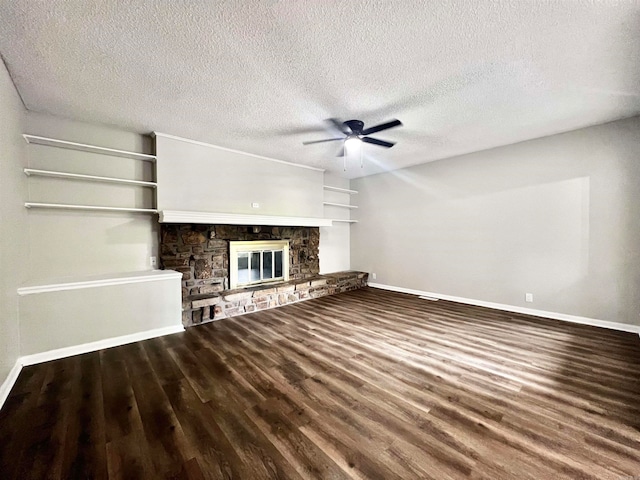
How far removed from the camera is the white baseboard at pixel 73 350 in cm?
216

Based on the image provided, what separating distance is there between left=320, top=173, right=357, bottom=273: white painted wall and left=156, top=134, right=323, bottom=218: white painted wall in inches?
22.4

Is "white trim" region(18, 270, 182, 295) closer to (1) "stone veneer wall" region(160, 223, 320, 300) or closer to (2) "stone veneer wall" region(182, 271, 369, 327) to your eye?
(1) "stone veneer wall" region(160, 223, 320, 300)

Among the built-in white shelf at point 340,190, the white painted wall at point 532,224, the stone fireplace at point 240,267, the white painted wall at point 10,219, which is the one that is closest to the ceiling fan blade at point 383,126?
the white painted wall at point 532,224

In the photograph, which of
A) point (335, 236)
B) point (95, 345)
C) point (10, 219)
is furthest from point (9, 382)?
point (335, 236)

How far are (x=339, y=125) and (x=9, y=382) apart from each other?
398 centimetres

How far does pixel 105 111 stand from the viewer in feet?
9.82

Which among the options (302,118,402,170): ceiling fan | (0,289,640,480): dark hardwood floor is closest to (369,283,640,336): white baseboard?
(0,289,640,480): dark hardwood floor

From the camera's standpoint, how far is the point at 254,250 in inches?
186

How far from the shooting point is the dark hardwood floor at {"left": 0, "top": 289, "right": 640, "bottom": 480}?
143 centimetres

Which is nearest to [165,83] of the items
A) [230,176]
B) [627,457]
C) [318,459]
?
[230,176]

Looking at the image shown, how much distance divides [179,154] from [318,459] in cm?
394

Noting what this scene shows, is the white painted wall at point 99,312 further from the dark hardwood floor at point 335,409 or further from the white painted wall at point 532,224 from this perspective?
the white painted wall at point 532,224

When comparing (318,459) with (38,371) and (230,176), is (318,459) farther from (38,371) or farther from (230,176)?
(230,176)

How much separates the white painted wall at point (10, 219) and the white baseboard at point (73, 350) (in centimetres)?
8
